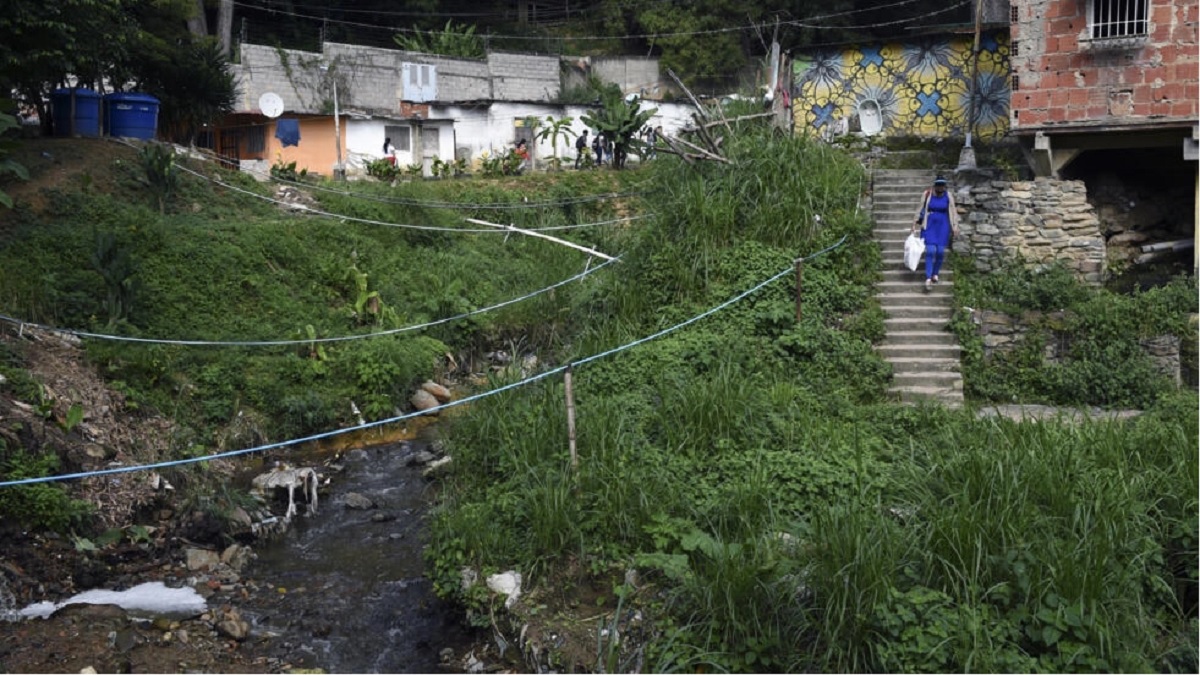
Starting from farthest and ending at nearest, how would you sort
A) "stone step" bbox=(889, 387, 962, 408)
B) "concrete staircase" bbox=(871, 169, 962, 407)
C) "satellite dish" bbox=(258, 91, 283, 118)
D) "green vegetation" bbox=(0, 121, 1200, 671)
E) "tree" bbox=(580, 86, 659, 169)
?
"satellite dish" bbox=(258, 91, 283, 118), "tree" bbox=(580, 86, 659, 169), "concrete staircase" bbox=(871, 169, 962, 407), "stone step" bbox=(889, 387, 962, 408), "green vegetation" bbox=(0, 121, 1200, 671)

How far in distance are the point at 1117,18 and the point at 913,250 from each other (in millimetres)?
4176

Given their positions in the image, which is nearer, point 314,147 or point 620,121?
point 620,121

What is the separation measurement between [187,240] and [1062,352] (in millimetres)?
12566

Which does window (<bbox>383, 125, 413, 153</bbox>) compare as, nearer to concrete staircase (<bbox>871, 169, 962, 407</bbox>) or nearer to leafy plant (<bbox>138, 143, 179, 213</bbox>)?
leafy plant (<bbox>138, 143, 179, 213</bbox>)

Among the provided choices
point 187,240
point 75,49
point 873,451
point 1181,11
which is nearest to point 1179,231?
point 1181,11

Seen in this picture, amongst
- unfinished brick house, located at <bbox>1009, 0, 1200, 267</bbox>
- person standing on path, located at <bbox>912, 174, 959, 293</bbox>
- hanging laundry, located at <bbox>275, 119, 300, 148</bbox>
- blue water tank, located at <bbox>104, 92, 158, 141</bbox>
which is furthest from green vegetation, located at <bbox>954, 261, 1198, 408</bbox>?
hanging laundry, located at <bbox>275, 119, 300, 148</bbox>

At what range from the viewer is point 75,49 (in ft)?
50.8

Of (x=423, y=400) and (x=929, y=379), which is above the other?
(x=929, y=379)

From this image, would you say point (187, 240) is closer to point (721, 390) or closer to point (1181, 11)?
point (721, 390)

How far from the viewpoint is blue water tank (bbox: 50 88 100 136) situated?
18047mm

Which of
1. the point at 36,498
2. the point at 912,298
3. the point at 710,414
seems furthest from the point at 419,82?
the point at 710,414

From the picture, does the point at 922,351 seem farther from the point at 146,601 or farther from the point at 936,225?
the point at 146,601

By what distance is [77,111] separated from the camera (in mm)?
18141

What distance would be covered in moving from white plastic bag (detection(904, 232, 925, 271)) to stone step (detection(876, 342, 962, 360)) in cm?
129
